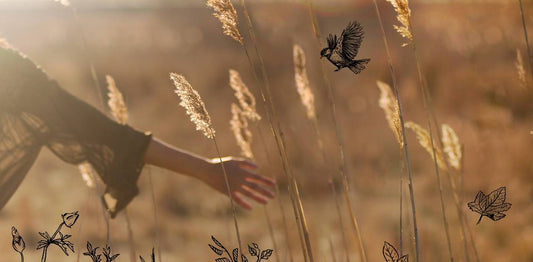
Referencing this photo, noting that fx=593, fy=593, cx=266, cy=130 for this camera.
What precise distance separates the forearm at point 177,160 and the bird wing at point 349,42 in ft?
2.29

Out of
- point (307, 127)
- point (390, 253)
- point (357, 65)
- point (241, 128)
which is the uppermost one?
point (307, 127)

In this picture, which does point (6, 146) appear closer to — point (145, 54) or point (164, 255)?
point (164, 255)

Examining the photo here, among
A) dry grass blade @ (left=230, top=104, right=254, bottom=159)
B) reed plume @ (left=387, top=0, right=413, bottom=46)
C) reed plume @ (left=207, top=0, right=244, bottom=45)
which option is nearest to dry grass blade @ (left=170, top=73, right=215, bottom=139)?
reed plume @ (left=207, top=0, right=244, bottom=45)

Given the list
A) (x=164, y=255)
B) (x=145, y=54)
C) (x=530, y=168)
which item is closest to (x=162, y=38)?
(x=145, y=54)

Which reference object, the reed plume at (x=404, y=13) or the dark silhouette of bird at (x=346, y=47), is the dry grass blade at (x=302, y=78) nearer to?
the reed plume at (x=404, y=13)

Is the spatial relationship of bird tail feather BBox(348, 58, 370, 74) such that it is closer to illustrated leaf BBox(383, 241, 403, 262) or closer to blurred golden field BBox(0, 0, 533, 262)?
illustrated leaf BBox(383, 241, 403, 262)

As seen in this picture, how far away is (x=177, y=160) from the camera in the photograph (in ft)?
4.81

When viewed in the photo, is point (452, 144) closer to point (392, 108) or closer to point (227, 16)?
point (392, 108)

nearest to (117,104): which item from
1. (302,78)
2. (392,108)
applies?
(302,78)

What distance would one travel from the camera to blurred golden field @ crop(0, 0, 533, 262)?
3.81 meters

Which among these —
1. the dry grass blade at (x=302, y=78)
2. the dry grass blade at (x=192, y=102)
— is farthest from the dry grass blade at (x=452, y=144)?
the dry grass blade at (x=192, y=102)

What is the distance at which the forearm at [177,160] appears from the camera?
1443mm

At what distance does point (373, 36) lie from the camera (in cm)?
954

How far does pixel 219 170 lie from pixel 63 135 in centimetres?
40
